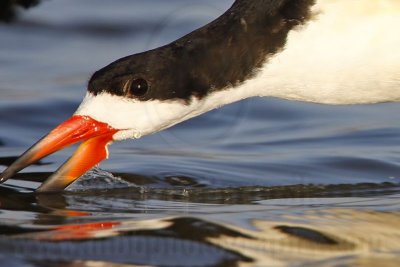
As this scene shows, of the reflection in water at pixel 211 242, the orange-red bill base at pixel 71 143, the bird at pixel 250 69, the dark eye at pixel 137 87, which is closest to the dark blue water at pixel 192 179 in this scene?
the reflection in water at pixel 211 242

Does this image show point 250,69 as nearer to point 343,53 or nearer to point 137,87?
point 343,53

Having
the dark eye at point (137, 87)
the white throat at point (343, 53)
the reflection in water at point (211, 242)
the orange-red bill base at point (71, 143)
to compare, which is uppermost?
the white throat at point (343, 53)

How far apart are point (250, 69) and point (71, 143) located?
1114 mm

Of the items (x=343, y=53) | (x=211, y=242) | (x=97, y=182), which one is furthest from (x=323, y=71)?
(x=97, y=182)

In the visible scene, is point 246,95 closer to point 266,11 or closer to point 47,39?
point 266,11

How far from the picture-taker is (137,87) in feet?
24.7

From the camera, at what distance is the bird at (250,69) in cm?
755

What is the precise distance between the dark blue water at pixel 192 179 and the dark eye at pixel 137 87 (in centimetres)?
65

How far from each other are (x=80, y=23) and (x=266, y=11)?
5.15 meters

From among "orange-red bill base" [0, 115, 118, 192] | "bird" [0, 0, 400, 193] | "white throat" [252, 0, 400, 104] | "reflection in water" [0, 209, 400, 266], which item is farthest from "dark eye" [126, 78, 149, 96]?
"reflection in water" [0, 209, 400, 266]

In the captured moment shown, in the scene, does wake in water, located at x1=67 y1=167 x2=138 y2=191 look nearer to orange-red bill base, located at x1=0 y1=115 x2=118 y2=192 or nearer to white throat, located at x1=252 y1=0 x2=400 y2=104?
orange-red bill base, located at x1=0 y1=115 x2=118 y2=192

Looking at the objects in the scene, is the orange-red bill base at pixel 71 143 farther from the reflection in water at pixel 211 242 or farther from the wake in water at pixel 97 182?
the reflection in water at pixel 211 242

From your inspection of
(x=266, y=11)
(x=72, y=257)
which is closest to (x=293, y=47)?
(x=266, y=11)

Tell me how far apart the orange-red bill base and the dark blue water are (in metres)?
0.11
